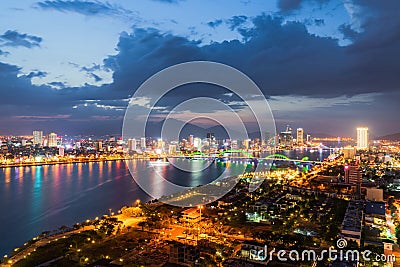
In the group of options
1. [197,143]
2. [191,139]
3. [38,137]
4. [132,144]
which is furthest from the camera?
[191,139]

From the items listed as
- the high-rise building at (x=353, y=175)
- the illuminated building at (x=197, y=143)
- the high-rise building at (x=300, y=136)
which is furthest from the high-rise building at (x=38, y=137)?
the high-rise building at (x=300, y=136)

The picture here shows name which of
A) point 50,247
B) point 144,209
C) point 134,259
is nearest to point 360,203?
point 144,209

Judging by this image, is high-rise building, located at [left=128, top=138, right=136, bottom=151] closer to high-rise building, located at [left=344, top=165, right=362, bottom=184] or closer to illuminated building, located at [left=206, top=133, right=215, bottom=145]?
illuminated building, located at [left=206, top=133, right=215, bottom=145]

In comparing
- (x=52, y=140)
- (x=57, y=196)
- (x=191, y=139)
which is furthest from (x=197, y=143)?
(x=57, y=196)

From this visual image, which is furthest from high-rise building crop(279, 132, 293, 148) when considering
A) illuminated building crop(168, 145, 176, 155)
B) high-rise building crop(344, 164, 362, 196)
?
high-rise building crop(344, 164, 362, 196)

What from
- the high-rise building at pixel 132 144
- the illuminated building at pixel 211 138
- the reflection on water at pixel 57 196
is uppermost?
the illuminated building at pixel 211 138

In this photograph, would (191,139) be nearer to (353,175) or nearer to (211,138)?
(211,138)

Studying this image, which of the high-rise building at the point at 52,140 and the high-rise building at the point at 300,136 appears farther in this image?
the high-rise building at the point at 300,136

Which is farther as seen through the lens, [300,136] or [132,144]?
[300,136]

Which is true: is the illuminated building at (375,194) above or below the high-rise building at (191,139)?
below

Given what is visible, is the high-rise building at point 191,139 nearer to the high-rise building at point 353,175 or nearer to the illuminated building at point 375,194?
the high-rise building at point 353,175

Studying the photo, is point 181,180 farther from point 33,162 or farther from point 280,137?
point 280,137

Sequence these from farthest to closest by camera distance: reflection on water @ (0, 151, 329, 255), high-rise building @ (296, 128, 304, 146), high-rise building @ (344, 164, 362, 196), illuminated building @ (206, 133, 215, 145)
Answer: high-rise building @ (296, 128, 304, 146), illuminated building @ (206, 133, 215, 145), high-rise building @ (344, 164, 362, 196), reflection on water @ (0, 151, 329, 255)
